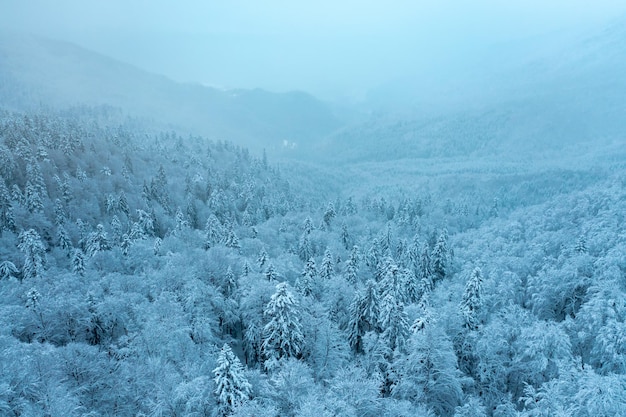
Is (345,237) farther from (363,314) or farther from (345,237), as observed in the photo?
(363,314)

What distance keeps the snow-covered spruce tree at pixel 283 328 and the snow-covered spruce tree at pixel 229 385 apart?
27.8 ft

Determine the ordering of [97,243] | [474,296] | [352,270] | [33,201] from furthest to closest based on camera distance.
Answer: [33,201] → [97,243] → [352,270] → [474,296]

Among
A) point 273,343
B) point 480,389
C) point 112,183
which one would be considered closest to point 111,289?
point 273,343

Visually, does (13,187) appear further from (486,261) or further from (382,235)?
(486,261)

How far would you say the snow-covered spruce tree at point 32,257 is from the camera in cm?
5281

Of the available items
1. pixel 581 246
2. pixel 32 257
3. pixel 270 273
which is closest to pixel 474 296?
pixel 270 273

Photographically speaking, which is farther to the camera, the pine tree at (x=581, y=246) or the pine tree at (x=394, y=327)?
the pine tree at (x=581, y=246)

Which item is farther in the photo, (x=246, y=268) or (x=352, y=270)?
(x=352, y=270)

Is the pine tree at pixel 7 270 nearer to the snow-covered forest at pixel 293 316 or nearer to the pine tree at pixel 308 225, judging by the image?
the snow-covered forest at pixel 293 316

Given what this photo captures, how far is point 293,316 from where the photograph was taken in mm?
35750

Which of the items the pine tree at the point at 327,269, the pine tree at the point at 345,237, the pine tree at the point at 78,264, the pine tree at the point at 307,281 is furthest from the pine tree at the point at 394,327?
the pine tree at the point at 345,237

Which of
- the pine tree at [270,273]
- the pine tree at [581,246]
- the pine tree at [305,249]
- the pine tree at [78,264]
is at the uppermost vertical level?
the pine tree at [581,246]

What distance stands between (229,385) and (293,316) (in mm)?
10885

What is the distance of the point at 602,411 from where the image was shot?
21.1 metres
